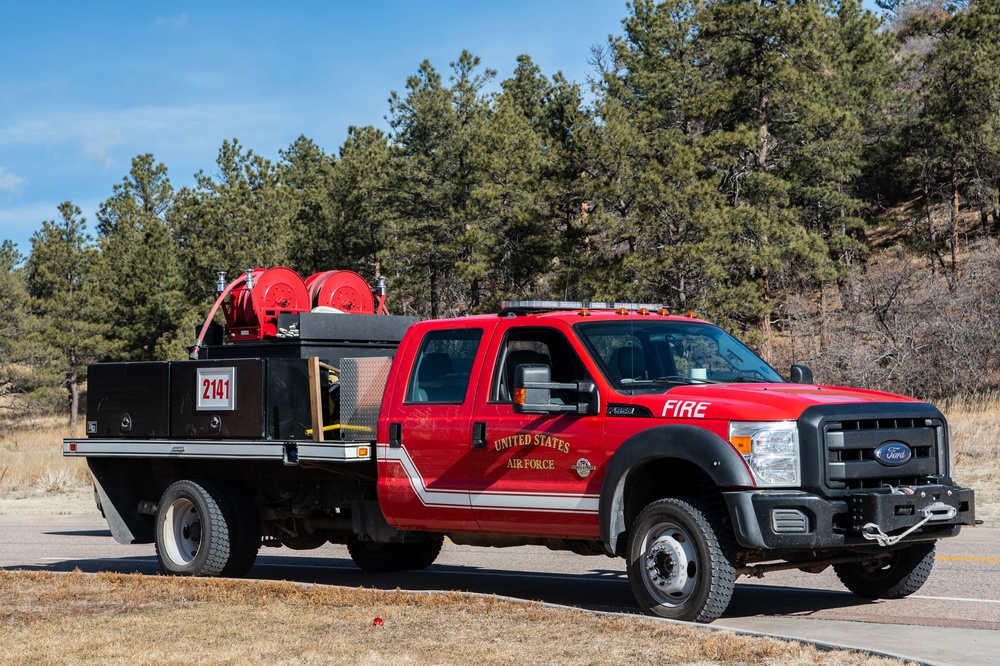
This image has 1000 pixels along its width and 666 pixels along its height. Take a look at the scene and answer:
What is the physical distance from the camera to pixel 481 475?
350 inches

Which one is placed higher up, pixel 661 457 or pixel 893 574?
pixel 661 457

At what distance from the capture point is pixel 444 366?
9.35m

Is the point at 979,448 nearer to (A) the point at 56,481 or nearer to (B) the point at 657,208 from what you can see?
(B) the point at 657,208

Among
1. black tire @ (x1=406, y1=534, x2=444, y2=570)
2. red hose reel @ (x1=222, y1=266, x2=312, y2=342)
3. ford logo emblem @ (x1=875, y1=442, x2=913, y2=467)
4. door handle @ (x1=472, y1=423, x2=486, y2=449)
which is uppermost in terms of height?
red hose reel @ (x1=222, y1=266, x2=312, y2=342)

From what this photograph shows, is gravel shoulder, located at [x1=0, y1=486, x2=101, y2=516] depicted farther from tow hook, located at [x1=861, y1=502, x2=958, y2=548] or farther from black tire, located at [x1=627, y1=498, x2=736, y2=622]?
tow hook, located at [x1=861, y1=502, x2=958, y2=548]

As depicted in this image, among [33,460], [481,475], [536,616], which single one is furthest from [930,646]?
[33,460]

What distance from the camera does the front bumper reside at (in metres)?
7.36

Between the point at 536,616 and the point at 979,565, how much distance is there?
508cm

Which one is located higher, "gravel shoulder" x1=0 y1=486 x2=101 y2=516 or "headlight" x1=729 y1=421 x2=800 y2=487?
"headlight" x1=729 y1=421 x2=800 y2=487

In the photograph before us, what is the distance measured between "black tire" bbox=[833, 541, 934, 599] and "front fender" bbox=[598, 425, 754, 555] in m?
1.81

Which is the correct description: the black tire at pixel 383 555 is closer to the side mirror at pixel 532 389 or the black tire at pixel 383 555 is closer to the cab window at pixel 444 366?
the cab window at pixel 444 366

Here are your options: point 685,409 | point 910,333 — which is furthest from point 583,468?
point 910,333

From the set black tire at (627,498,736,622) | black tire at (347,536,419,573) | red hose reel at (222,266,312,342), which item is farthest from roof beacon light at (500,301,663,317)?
red hose reel at (222,266,312,342)

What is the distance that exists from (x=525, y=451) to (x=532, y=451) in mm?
63
